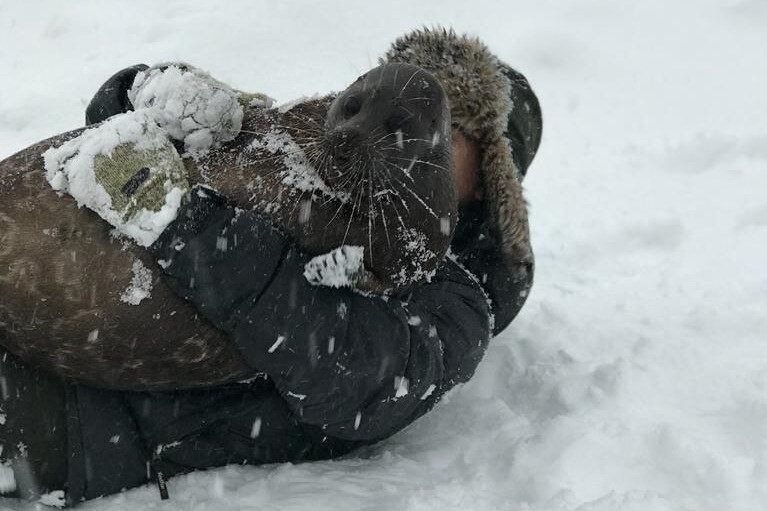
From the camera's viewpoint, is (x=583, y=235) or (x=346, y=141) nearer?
(x=346, y=141)

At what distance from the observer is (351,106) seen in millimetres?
2100

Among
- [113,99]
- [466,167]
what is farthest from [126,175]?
[466,167]

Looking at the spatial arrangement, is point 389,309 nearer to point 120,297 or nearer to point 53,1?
point 120,297

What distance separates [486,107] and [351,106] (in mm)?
554

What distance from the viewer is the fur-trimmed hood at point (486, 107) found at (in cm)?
247

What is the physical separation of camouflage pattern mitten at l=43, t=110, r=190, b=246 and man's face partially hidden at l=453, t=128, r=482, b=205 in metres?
0.86

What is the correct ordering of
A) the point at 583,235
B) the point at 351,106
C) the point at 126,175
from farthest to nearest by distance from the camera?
the point at 583,235 < the point at 351,106 < the point at 126,175

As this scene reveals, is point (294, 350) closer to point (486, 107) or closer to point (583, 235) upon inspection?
point (486, 107)

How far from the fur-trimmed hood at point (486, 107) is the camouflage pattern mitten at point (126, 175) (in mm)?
875

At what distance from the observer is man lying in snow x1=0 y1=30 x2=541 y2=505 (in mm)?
2059

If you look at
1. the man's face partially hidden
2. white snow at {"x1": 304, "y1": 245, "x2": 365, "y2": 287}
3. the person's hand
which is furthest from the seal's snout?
the person's hand

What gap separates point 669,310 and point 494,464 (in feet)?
4.23

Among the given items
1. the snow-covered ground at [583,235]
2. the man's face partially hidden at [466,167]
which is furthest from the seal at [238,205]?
the snow-covered ground at [583,235]

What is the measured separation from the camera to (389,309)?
226 cm
